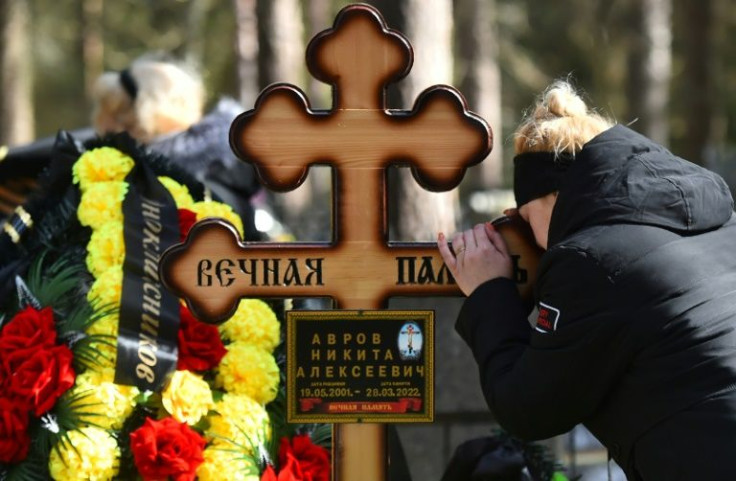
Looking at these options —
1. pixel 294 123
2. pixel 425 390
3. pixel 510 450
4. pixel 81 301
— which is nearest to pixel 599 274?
pixel 425 390

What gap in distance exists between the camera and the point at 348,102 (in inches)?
105

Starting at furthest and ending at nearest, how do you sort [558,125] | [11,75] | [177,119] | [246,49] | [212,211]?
[246,49] < [11,75] < [177,119] < [212,211] < [558,125]

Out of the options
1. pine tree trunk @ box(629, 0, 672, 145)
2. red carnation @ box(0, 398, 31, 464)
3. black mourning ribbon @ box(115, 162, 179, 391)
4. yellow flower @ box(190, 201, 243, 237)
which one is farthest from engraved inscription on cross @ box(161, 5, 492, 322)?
pine tree trunk @ box(629, 0, 672, 145)

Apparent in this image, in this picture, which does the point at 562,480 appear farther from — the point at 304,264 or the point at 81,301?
the point at 81,301

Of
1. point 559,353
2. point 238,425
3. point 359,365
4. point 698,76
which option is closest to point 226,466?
point 238,425

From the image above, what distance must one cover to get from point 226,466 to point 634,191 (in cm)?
127

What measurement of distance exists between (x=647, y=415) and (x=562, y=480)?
1081 mm

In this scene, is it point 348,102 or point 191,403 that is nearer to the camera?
point 348,102

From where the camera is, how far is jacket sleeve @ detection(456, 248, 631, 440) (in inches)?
87.1

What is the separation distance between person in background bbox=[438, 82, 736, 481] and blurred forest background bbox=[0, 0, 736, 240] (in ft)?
1.61

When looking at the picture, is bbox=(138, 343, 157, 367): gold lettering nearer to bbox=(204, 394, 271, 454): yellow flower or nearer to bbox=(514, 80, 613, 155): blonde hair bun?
bbox=(204, 394, 271, 454): yellow flower

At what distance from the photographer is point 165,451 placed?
9.18 ft

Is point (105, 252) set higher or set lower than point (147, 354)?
higher

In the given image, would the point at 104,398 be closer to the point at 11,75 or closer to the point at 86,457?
the point at 86,457
